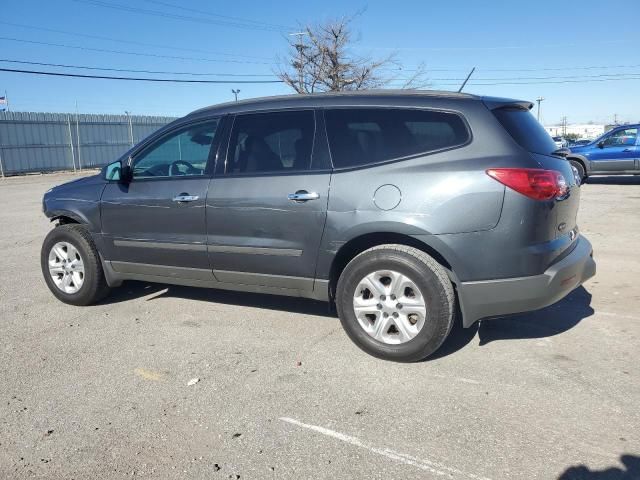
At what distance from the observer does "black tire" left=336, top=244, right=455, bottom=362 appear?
362 centimetres

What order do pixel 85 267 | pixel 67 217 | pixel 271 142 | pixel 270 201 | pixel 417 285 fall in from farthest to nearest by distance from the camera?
pixel 67 217, pixel 85 267, pixel 271 142, pixel 270 201, pixel 417 285

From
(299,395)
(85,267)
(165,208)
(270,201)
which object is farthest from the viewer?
(85,267)

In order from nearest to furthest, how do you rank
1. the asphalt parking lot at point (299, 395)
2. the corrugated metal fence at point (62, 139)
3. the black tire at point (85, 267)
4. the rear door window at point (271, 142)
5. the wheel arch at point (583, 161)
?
the asphalt parking lot at point (299, 395), the rear door window at point (271, 142), the black tire at point (85, 267), the wheel arch at point (583, 161), the corrugated metal fence at point (62, 139)

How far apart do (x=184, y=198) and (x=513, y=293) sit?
8.78 ft

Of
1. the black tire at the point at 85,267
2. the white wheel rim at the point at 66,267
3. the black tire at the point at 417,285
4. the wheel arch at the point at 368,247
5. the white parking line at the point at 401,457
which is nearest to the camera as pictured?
the white parking line at the point at 401,457

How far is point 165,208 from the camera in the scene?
183 inches

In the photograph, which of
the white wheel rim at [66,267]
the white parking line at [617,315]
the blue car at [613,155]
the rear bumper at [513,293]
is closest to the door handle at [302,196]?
the rear bumper at [513,293]

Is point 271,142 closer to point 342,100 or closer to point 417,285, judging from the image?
point 342,100

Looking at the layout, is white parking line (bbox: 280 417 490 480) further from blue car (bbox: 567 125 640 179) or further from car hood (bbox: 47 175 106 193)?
blue car (bbox: 567 125 640 179)

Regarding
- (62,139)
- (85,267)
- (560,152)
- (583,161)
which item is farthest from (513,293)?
(62,139)

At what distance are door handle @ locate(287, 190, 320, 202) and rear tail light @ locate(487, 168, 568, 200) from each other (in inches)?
48.2

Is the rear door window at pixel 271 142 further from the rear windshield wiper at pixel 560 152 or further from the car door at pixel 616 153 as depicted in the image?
the car door at pixel 616 153

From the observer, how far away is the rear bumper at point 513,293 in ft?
11.6

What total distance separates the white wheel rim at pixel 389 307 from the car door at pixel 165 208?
1.43 m
